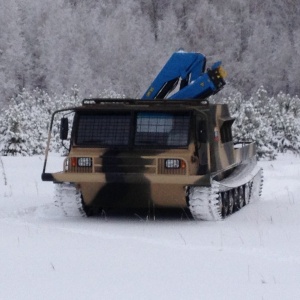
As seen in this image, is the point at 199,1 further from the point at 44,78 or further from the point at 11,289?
the point at 11,289

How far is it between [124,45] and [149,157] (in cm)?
6056

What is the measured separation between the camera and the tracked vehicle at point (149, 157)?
43.9 feet

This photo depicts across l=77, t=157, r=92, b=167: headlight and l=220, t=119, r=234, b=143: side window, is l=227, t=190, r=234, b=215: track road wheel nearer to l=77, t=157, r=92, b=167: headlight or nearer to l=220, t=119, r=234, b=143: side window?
l=220, t=119, r=234, b=143: side window

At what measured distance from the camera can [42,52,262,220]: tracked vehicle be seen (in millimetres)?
13375

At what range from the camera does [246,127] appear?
1278 inches

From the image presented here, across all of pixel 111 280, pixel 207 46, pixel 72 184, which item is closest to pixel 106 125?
pixel 72 184

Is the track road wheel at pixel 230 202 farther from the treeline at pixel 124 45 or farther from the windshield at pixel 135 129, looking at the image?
the treeline at pixel 124 45

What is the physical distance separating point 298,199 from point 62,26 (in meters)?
57.3

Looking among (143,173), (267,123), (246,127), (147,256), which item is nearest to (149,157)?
(143,173)

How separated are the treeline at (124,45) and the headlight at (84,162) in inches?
2068

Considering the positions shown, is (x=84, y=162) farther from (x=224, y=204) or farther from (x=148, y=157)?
(x=224, y=204)

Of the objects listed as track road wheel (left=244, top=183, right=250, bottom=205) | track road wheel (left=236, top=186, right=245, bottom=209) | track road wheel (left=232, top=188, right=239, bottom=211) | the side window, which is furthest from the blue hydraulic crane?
track road wheel (left=244, top=183, right=250, bottom=205)

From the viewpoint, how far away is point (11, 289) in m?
7.98

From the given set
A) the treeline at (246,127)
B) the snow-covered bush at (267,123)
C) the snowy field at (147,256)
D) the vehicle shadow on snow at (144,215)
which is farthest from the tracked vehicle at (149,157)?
the treeline at (246,127)
